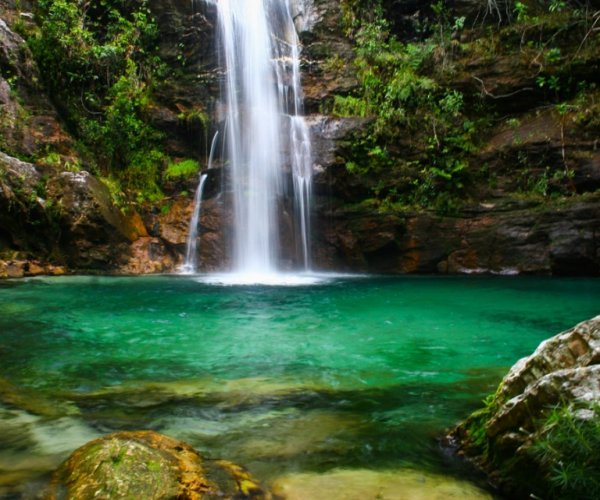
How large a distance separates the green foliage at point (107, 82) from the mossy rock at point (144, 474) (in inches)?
571

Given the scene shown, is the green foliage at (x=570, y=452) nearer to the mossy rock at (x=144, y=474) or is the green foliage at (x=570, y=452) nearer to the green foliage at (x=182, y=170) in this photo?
the mossy rock at (x=144, y=474)

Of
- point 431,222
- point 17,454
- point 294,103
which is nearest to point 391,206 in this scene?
point 431,222

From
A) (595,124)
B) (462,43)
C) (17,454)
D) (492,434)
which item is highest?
(462,43)

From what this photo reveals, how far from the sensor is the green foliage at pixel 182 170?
1677 centimetres

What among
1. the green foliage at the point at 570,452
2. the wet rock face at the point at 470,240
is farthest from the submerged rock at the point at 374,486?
the wet rock face at the point at 470,240

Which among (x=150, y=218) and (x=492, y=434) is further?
(x=150, y=218)

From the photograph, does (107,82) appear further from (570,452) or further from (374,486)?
(570,452)

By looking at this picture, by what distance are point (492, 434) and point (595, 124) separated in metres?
14.3

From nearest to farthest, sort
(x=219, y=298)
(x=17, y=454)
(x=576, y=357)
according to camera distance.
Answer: (x=576, y=357) < (x=17, y=454) < (x=219, y=298)

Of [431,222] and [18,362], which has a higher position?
[431,222]

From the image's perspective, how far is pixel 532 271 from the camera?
45.2ft

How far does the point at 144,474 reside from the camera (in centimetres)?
240

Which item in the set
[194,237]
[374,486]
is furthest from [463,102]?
[374,486]

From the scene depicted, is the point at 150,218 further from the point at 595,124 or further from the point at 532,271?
the point at 595,124
